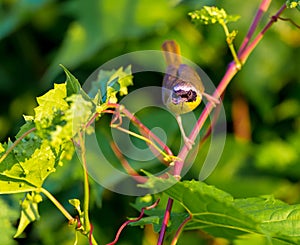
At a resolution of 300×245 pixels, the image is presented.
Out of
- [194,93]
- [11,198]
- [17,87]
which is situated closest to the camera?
[194,93]

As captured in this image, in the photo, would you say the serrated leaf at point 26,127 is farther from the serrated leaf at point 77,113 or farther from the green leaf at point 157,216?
the green leaf at point 157,216

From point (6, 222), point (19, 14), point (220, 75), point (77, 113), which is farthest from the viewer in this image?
point (19, 14)

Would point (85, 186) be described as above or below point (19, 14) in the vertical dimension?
above

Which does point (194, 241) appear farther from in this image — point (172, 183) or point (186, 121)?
point (172, 183)

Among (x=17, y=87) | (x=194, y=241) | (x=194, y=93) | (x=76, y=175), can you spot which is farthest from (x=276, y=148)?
(x=194, y=93)

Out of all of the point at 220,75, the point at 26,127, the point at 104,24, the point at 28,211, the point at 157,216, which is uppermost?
the point at 26,127

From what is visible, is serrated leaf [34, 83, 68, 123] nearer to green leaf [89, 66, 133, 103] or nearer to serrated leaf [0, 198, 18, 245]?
green leaf [89, 66, 133, 103]

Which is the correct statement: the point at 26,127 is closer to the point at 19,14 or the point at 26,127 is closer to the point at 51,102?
the point at 51,102

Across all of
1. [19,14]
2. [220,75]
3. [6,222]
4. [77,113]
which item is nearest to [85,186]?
[77,113]
